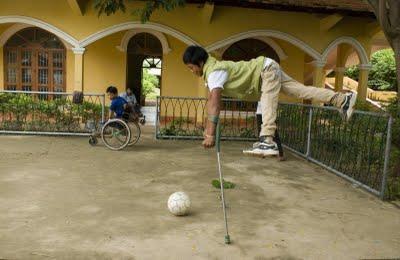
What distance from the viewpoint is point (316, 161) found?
26.8ft

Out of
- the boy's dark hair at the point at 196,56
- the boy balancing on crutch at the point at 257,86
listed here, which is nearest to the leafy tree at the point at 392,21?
the boy balancing on crutch at the point at 257,86

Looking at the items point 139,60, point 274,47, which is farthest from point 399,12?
point 139,60

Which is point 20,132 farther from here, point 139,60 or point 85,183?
point 139,60

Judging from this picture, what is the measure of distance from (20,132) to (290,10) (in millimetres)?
7855

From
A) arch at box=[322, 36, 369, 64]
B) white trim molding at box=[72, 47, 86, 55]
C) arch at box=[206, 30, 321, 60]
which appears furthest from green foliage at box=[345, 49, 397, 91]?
white trim molding at box=[72, 47, 86, 55]

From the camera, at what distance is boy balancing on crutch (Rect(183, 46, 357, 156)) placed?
4418 mm

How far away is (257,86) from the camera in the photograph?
4746 mm

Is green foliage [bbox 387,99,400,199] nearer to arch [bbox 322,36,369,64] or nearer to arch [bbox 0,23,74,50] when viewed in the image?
arch [bbox 322,36,369,64]

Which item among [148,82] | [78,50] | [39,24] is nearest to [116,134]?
[78,50]

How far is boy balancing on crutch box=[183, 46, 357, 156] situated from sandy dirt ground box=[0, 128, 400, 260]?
36.2 inches

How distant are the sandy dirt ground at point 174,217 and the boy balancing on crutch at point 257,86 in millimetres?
920

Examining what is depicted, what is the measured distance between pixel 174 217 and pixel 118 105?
15.2 ft

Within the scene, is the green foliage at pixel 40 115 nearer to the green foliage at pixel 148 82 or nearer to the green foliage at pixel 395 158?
the green foliage at pixel 395 158

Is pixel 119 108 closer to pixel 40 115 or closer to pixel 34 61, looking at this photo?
pixel 40 115
